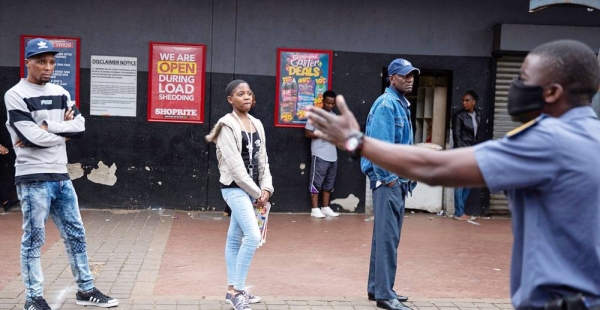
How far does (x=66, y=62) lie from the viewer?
35.8 ft

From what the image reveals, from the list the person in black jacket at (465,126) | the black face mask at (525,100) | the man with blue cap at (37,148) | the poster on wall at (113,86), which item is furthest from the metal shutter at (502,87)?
the black face mask at (525,100)

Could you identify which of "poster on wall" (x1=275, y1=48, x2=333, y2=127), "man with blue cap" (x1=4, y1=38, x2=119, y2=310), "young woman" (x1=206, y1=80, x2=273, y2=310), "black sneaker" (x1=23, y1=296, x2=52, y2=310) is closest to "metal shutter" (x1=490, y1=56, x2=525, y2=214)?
"poster on wall" (x1=275, y1=48, x2=333, y2=127)

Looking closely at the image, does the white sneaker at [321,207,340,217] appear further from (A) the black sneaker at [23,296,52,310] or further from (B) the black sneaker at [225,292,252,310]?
(A) the black sneaker at [23,296,52,310]

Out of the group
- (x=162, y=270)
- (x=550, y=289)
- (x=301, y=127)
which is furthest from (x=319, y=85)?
(x=550, y=289)

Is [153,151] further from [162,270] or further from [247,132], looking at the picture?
[247,132]

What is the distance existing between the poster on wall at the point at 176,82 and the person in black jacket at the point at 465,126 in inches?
154

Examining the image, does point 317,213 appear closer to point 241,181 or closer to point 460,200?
point 460,200

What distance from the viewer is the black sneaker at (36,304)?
17.8ft

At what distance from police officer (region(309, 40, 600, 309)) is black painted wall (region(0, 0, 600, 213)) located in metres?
8.61

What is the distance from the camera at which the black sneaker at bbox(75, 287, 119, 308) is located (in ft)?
18.9

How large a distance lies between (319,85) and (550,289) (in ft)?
29.1

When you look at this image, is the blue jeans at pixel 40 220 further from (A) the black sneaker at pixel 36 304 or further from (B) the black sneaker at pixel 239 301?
(B) the black sneaker at pixel 239 301

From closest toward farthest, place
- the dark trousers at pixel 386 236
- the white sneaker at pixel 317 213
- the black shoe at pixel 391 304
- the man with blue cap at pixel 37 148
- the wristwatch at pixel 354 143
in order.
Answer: the wristwatch at pixel 354 143 → the man with blue cap at pixel 37 148 → the black shoe at pixel 391 304 → the dark trousers at pixel 386 236 → the white sneaker at pixel 317 213

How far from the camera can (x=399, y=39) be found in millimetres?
11344
